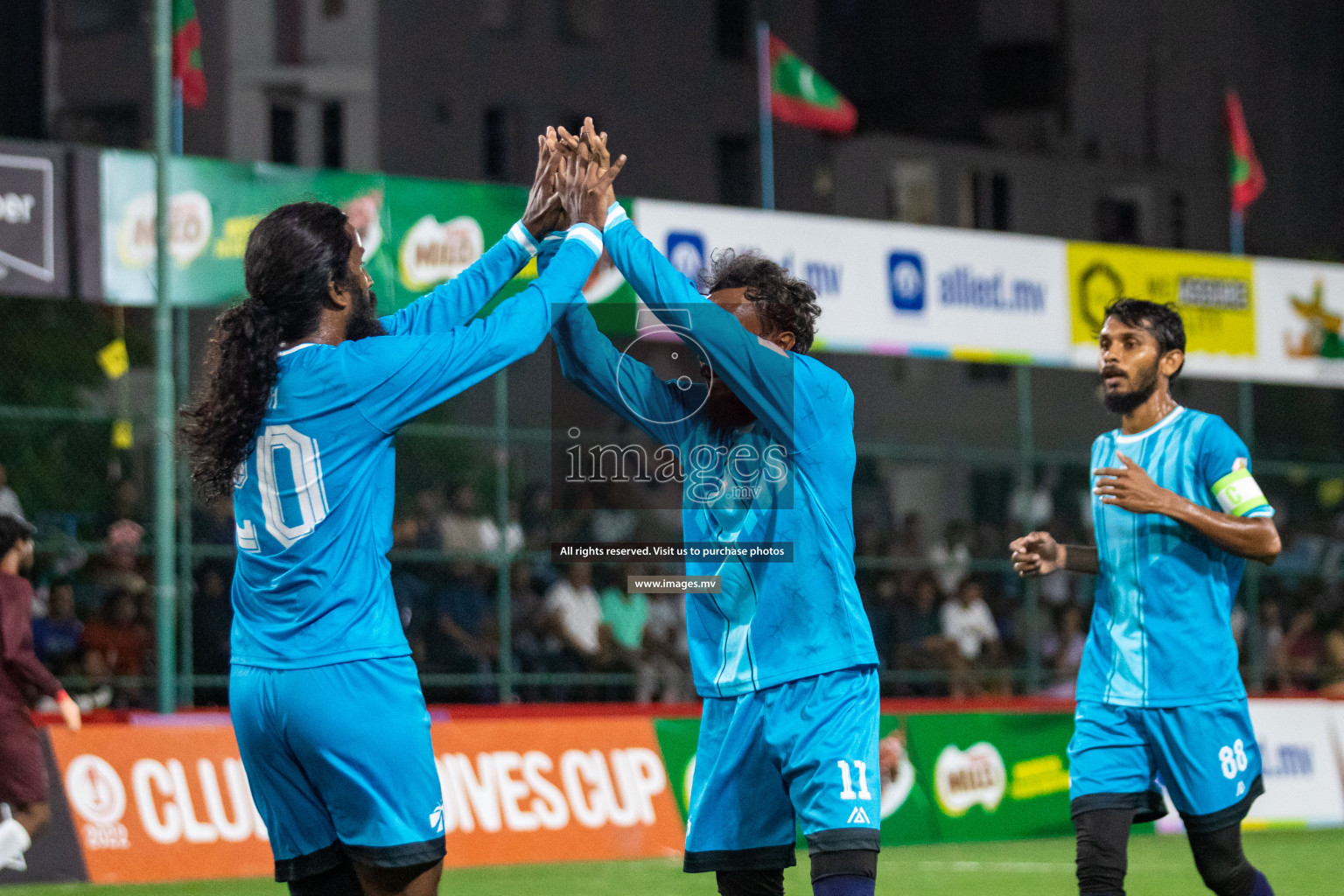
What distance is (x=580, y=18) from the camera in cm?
3619

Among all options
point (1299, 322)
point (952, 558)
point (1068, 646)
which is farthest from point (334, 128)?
point (1299, 322)

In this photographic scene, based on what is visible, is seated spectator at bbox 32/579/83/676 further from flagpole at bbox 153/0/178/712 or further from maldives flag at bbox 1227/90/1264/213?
maldives flag at bbox 1227/90/1264/213

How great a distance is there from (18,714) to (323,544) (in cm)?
599

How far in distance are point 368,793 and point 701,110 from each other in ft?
112

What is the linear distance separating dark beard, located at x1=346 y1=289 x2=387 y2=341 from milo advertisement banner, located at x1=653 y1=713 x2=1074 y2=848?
854 centimetres

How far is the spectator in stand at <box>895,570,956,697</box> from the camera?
54.7ft

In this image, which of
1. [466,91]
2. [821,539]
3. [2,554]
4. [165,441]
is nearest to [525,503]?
[165,441]

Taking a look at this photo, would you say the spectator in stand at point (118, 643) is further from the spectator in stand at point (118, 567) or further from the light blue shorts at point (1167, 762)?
the light blue shorts at point (1167, 762)

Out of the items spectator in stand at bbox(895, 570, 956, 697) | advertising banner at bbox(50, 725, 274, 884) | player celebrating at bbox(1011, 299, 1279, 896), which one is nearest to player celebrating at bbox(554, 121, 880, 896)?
player celebrating at bbox(1011, 299, 1279, 896)

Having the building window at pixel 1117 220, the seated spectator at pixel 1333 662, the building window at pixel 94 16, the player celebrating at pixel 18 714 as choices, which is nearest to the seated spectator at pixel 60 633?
the player celebrating at pixel 18 714

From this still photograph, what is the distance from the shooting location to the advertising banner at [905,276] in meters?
14.2

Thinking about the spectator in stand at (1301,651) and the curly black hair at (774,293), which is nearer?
the curly black hair at (774,293)

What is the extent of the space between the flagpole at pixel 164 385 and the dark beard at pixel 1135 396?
6.58 m

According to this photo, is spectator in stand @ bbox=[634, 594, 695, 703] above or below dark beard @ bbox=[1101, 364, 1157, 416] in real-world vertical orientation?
below
